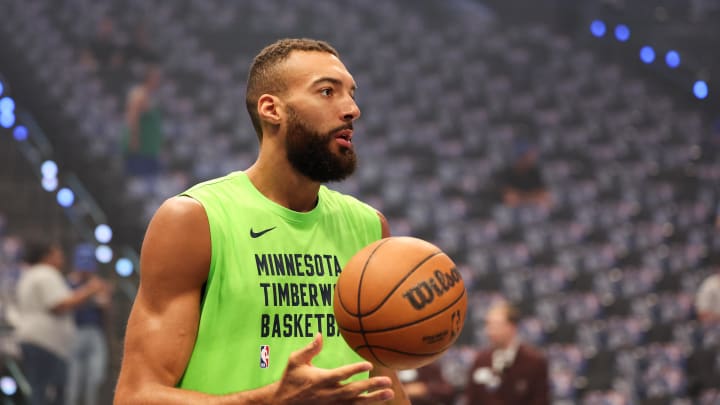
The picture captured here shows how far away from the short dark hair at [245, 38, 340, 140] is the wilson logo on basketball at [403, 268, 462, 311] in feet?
2.32

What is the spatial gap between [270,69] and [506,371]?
519 cm

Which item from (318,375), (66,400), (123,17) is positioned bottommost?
(318,375)

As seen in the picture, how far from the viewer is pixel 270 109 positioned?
2.92 meters

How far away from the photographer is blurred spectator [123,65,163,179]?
11.1 meters

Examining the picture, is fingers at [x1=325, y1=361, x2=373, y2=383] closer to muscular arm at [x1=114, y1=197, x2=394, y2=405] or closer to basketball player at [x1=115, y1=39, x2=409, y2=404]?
basketball player at [x1=115, y1=39, x2=409, y2=404]

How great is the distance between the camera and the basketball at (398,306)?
261 cm

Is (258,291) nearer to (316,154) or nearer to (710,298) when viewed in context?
(316,154)

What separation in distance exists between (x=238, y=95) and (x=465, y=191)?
495cm

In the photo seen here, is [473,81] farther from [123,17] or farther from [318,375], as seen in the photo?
[318,375]

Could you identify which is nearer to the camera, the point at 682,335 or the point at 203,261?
the point at 203,261

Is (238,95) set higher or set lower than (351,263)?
higher

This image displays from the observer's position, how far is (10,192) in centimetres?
1204

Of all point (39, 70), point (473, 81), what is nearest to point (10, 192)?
point (39, 70)

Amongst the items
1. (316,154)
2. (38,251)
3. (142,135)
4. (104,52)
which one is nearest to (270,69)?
(316,154)
